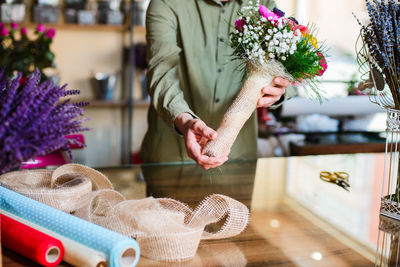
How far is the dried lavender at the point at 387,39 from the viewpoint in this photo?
1077mm

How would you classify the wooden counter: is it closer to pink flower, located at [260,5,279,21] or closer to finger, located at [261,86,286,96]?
finger, located at [261,86,286,96]

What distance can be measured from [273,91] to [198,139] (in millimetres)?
245

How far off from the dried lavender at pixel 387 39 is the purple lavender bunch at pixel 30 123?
0.72 meters

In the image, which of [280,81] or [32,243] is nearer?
[32,243]

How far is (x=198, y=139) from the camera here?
4.42ft

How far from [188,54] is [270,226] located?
100cm

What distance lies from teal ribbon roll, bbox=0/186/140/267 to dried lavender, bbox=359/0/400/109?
28.0 inches

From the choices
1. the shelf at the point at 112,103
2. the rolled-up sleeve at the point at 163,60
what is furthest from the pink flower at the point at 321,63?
the shelf at the point at 112,103

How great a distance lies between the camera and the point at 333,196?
1.32 meters

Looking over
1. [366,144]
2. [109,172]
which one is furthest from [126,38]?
[109,172]

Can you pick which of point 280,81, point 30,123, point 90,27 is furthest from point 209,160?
point 90,27

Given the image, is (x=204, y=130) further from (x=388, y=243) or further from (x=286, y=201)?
(x=388, y=243)

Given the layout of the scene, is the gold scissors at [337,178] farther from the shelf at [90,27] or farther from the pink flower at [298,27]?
the shelf at [90,27]

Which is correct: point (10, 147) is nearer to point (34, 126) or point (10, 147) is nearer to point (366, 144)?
point (34, 126)
